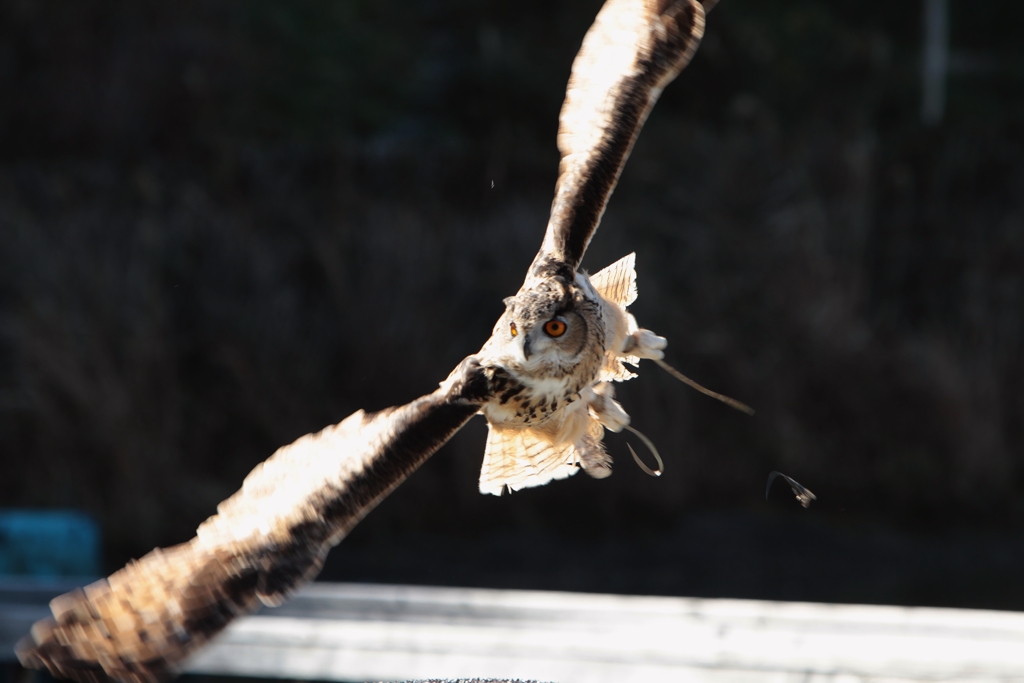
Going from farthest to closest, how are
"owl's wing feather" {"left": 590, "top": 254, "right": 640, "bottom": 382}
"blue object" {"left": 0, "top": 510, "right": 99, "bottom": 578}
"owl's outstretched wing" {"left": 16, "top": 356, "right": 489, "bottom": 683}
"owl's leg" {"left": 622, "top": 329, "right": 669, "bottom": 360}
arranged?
1. "blue object" {"left": 0, "top": 510, "right": 99, "bottom": 578}
2. "owl's wing feather" {"left": 590, "top": 254, "right": 640, "bottom": 382}
3. "owl's leg" {"left": 622, "top": 329, "right": 669, "bottom": 360}
4. "owl's outstretched wing" {"left": 16, "top": 356, "right": 489, "bottom": 683}

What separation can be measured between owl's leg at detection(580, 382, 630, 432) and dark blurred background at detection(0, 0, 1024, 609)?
4111mm

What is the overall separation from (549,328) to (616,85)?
0.70 meters

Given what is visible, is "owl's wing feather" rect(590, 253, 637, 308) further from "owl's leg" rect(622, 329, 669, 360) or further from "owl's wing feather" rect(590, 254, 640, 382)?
"owl's leg" rect(622, 329, 669, 360)

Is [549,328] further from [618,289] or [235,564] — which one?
[235,564]

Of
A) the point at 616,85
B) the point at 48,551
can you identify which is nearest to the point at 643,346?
the point at 616,85

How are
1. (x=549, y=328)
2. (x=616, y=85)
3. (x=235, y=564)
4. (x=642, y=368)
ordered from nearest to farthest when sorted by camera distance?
(x=235, y=564)
(x=549, y=328)
(x=616, y=85)
(x=642, y=368)

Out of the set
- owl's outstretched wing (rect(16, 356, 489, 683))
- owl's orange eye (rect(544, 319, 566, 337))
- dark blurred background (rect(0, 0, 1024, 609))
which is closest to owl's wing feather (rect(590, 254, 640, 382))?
owl's orange eye (rect(544, 319, 566, 337))

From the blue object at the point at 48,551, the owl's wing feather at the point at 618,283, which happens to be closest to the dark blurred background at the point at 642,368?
the blue object at the point at 48,551

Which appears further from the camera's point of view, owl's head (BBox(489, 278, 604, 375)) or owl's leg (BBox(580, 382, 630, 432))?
owl's leg (BBox(580, 382, 630, 432))

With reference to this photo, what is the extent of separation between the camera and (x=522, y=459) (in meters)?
2.33

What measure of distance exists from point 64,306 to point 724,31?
601 cm

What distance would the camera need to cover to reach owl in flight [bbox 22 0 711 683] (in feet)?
5.58

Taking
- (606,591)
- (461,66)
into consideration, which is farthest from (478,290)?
(461,66)

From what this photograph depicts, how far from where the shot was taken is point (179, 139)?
9477 mm
